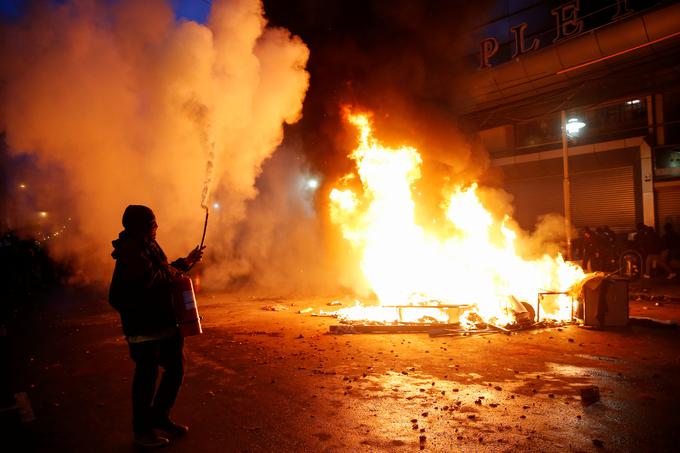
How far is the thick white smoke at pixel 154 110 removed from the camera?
8430 mm

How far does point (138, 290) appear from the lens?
374 cm

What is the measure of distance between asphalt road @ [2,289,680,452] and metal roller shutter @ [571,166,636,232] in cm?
1098

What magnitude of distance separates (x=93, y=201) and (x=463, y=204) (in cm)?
894

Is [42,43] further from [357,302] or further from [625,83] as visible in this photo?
[625,83]

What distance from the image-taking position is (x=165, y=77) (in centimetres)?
982

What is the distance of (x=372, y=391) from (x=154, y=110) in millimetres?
7855

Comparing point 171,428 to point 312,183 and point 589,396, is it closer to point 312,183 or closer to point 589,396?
point 589,396

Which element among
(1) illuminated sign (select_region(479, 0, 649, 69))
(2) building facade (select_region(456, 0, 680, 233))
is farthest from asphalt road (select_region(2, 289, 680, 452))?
(1) illuminated sign (select_region(479, 0, 649, 69))

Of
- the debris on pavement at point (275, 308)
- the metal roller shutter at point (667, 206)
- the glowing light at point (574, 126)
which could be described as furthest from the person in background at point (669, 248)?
the debris on pavement at point (275, 308)

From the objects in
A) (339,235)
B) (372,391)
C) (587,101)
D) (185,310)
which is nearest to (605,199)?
(587,101)

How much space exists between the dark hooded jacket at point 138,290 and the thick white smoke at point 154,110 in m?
5.22

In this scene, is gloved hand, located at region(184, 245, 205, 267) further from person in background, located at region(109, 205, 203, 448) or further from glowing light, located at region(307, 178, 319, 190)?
glowing light, located at region(307, 178, 319, 190)

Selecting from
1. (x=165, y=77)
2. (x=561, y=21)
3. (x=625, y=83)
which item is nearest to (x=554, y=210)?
(x=625, y=83)

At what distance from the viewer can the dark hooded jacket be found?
12.2 ft
